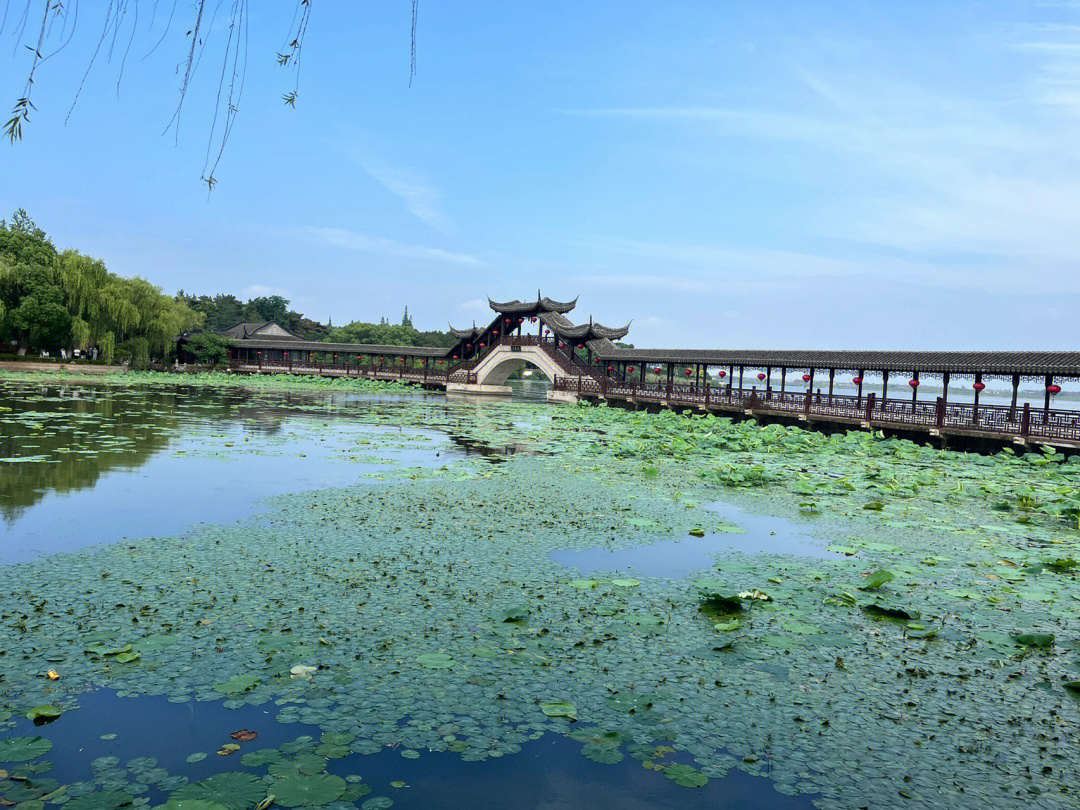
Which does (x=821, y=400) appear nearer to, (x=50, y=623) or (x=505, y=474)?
(x=505, y=474)

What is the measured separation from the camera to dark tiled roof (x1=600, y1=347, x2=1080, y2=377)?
14867mm

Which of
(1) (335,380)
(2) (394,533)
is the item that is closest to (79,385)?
(1) (335,380)

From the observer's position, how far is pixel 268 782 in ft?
8.71

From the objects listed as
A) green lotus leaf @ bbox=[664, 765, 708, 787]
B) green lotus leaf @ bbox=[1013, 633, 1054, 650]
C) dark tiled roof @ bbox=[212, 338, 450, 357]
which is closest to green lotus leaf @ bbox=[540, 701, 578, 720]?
green lotus leaf @ bbox=[664, 765, 708, 787]

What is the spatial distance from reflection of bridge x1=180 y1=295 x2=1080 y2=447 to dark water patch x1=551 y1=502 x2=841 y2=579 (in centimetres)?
993

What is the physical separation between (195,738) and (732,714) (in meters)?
2.35

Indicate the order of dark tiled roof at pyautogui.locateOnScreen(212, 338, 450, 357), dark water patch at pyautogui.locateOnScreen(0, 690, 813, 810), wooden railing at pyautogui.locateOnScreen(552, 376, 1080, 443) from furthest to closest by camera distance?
dark tiled roof at pyautogui.locateOnScreen(212, 338, 450, 357)
wooden railing at pyautogui.locateOnScreen(552, 376, 1080, 443)
dark water patch at pyautogui.locateOnScreen(0, 690, 813, 810)

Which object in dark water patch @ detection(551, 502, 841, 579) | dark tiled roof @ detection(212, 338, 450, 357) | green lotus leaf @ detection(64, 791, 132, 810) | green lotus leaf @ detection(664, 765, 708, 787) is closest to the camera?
green lotus leaf @ detection(64, 791, 132, 810)

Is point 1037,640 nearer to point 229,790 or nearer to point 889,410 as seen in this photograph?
point 229,790

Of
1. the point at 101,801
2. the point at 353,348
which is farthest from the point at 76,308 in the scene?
the point at 101,801

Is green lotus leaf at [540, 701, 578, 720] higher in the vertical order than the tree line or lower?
lower

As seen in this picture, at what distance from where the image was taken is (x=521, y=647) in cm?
393

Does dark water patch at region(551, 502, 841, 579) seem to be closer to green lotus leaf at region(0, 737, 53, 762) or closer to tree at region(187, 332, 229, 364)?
green lotus leaf at region(0, 737, 53, 762)

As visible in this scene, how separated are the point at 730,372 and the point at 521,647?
72.1 feet
